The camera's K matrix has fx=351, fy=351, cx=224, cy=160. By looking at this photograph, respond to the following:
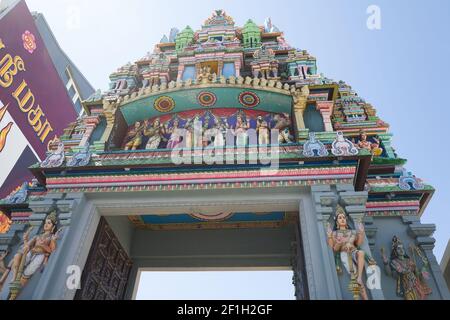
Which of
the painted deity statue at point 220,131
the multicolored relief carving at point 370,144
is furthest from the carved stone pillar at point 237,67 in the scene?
the multicolored relief carving at point 370,144

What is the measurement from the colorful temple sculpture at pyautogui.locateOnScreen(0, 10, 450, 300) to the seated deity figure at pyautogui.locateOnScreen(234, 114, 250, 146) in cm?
5

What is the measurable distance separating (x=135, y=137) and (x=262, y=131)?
3564 mm

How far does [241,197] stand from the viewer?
24.6 ft

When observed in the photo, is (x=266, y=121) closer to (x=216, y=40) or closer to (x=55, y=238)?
(x=216, y=40)

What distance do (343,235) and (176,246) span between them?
17.8 ft

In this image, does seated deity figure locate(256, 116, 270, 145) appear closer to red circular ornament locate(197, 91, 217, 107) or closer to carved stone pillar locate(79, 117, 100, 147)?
red circular ornament locate(197, 91, 217, 107)

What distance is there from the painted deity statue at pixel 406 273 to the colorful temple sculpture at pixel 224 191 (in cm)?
2

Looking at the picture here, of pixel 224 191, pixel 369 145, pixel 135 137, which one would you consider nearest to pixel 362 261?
pixel 224 191

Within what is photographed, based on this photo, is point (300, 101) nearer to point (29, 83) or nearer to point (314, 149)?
point (314, 149)

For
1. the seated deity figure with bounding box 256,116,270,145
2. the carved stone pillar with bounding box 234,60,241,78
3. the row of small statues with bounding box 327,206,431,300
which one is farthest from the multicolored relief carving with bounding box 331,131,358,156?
the carved stone pillar with bounding box 234,60,241,78

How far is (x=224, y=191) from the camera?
7.57m

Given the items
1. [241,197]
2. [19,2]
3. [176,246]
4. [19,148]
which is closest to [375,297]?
[241,197]

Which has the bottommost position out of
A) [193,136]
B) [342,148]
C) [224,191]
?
[224,191]

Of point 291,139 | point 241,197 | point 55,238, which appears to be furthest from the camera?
point 291,139
